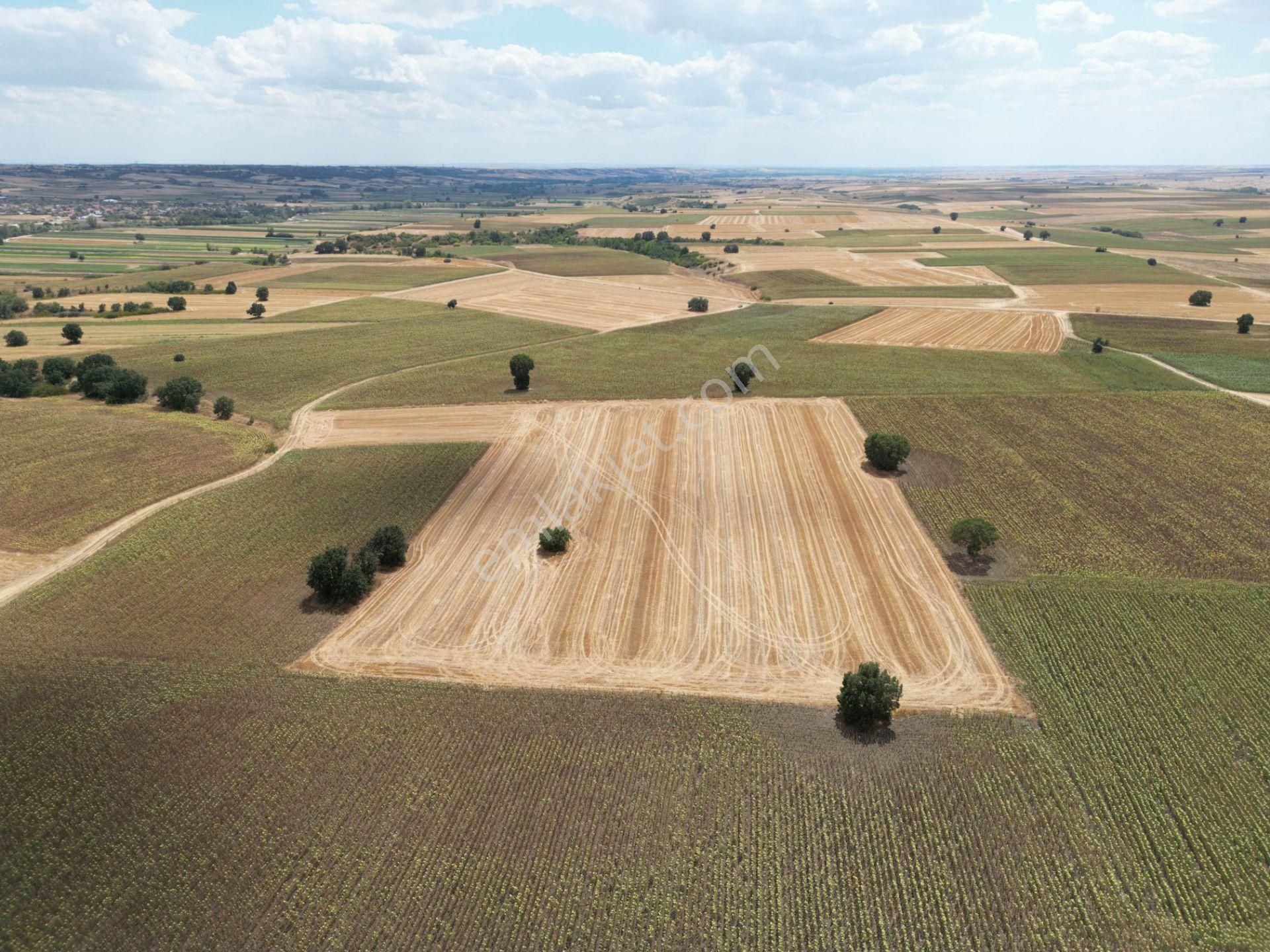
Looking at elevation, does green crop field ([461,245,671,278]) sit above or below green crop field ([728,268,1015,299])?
above

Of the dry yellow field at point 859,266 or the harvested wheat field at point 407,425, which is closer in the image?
the harvested wheat field at point 407,425

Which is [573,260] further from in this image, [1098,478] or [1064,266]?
[1098,478]

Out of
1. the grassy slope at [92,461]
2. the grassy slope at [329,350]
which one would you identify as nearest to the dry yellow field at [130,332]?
the grassy slope at [329,350]

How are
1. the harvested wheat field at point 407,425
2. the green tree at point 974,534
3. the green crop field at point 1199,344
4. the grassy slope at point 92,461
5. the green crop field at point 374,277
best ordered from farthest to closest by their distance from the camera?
the green crop field at point 374,277
the green crop field at point 1199,344
the harvested wheat field at point 407,425
the grassy slope at point 92,461
the green tree at point 974,534

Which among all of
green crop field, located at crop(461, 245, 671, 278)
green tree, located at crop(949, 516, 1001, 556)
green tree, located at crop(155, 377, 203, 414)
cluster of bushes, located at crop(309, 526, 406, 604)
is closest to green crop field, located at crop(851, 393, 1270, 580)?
green tree, located at crop(949, 516, 1001, 556)

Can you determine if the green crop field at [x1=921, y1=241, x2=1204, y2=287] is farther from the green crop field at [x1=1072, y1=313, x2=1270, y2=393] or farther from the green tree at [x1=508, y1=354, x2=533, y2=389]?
the green tree at [x1=508, y1=354, x2=533, y2=389]

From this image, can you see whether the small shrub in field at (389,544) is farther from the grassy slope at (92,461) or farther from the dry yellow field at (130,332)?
the dry yellow field at (130,332)

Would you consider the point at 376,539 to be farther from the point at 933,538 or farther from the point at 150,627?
the point at 933,538
